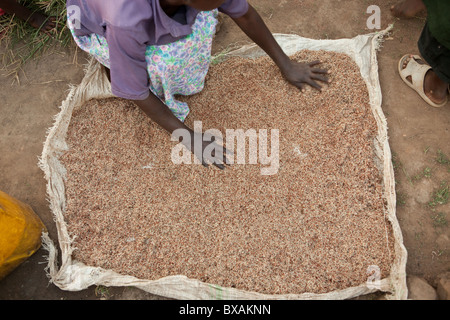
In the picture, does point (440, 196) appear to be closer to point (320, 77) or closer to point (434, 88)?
point (434, 88)

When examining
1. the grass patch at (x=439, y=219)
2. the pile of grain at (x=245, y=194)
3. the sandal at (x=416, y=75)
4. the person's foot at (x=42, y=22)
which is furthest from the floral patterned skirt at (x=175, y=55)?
the grass patch at (x=439, y=219)

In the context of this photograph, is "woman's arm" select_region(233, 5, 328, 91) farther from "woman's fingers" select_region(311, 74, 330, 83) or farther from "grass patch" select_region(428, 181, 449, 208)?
"grass patch" select_region(428, 181, 449, 208)

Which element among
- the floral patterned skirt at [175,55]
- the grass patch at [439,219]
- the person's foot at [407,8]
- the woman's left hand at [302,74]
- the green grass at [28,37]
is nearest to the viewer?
the floral patterned skirt at [175,55]

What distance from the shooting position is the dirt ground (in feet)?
5.51

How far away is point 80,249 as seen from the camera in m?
1.65

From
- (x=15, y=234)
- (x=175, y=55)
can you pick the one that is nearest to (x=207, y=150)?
(x=175, y=55)

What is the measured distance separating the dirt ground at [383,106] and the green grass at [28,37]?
0.08 metres

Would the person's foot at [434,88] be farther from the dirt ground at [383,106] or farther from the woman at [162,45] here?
the woman at [162,45]

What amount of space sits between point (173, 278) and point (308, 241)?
620 millimetres

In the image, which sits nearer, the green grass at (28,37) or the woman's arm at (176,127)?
the woman's arm at (176,127)

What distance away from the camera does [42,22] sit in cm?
227

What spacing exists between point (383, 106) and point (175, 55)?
117cm

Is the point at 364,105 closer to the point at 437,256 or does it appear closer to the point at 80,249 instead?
the point at 437,256

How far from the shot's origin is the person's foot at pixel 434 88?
1879 millimetres
